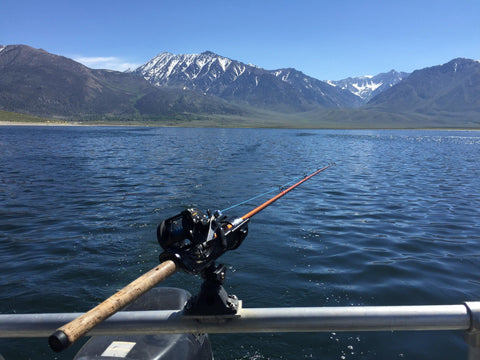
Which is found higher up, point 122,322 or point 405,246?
point 122,322

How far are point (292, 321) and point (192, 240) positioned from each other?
106cm

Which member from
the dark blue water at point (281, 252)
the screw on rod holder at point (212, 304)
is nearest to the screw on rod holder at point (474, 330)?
the screw on rod holder at point (212, 304)

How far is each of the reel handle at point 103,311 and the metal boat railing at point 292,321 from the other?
275mm

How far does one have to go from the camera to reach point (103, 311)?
1.94m

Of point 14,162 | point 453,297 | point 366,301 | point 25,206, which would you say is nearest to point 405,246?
point 453,297

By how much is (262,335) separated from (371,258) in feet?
15.2

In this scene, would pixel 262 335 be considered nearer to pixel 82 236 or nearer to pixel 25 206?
pixel 82 236

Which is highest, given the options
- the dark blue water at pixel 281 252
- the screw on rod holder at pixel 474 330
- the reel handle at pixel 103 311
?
the reel handle at pixel 103 311

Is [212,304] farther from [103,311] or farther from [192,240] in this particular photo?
[103,311]

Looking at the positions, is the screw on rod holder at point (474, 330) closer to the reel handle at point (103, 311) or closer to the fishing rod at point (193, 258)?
the fishing rod at point (193, 258)

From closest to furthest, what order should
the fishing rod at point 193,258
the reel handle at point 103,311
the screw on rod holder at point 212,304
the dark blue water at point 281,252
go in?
the reel handle at point 103,311 < the fishing rod at point 193,258 < the screw on rod holder at point 212,304 < the dark blue water at point 281,252

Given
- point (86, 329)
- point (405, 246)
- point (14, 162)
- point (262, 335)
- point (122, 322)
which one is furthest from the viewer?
point (14, 162)

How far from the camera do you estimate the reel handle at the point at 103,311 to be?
1.66 m

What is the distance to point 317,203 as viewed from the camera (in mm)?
15406
